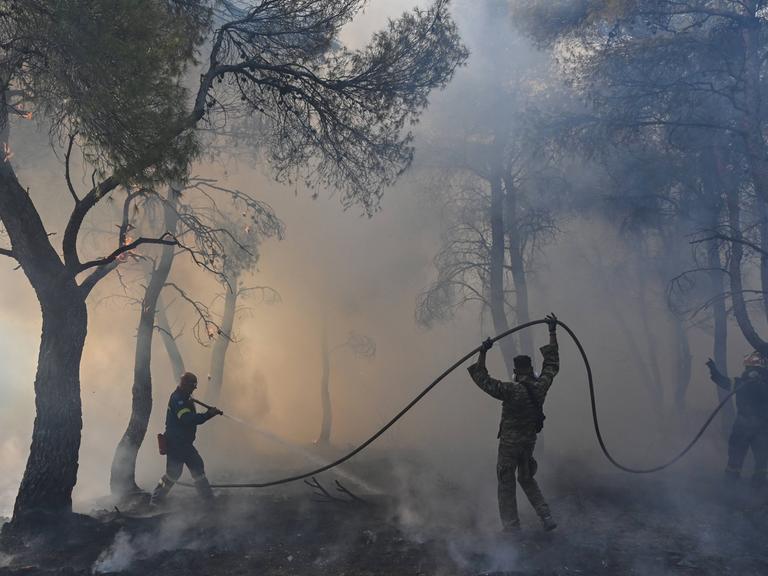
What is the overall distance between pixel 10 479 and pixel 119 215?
250 inches

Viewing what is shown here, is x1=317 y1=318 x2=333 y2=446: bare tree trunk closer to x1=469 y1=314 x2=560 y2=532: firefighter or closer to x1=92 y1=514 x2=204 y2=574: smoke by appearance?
x1=92 y1=514 x2=204 y2=574: smoke

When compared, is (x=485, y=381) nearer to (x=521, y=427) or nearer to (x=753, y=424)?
(x=521, y=427)

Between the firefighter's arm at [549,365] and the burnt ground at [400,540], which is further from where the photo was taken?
the firefighter's arm at [549,365]

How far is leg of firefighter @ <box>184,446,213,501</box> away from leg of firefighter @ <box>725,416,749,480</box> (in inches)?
286

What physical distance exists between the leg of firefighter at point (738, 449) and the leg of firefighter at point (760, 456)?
0.13 meters

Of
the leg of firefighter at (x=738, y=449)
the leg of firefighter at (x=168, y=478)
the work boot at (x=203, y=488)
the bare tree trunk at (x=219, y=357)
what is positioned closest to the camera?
the work boot at (x=203, y=488)

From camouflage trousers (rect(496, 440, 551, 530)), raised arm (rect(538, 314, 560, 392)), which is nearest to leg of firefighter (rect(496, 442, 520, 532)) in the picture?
camouflage trousers (rect(496, 440, 551, 530))

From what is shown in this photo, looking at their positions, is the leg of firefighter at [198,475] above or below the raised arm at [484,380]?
below

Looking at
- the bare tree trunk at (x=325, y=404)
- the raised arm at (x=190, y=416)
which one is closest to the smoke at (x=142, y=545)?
the raised arm at (x=190, y=416)

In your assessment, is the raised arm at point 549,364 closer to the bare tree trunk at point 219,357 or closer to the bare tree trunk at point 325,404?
the bare tree trunk at point 219,357

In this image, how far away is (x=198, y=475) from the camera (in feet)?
26.9

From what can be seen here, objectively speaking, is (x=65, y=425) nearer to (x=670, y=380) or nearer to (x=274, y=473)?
(x=274, y=473)

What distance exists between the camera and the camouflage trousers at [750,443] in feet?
28.6

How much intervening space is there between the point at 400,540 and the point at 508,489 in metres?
1.30
